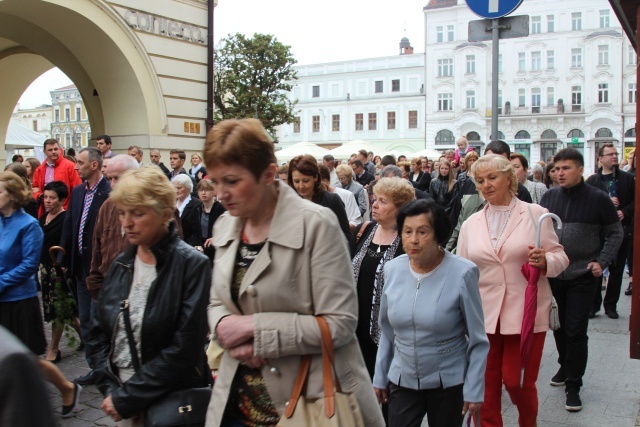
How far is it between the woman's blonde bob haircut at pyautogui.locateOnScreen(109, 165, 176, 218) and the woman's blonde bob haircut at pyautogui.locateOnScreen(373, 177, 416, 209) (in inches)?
72.3

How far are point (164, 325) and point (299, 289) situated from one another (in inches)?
38.5

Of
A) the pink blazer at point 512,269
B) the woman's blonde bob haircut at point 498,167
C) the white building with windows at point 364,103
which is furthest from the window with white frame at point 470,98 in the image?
the pink blazer at point 512,269

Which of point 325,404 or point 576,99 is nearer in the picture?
point 325,404

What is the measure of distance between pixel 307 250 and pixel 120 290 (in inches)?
50.6

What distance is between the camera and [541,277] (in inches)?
189

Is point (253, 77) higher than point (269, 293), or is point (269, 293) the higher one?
point (253, 77)

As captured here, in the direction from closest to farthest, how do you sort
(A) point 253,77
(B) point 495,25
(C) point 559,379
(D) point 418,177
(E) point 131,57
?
(B) point 495,25
(C) point 559,379
(E) point 131,57
(D) point 418,177
(A) point 253,77

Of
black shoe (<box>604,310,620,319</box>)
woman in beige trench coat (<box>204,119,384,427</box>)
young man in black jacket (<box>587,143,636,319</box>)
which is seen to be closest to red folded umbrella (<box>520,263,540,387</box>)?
woman in beige trench coat (<box>204,119,384,427</box>)

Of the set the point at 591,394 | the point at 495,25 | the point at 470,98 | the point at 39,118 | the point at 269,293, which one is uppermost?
the point at 39,118

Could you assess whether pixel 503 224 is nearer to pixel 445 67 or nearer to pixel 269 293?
pixel 269 293

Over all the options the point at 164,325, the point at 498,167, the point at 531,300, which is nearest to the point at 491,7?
the point at 498,167

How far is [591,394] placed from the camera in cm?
608

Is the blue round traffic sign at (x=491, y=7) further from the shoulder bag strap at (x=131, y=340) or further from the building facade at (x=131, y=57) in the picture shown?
the building facade at (x=131, y=57)

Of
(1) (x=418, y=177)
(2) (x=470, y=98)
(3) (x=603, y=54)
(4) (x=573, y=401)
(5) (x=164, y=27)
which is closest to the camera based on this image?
(4) (x=573, y=401)
